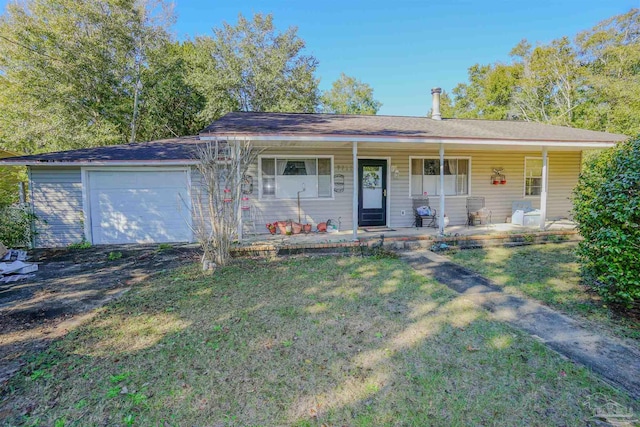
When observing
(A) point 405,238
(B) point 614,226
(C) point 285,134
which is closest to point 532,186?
(A) point 405,238

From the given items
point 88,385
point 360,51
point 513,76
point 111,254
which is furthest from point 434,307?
point 513,76

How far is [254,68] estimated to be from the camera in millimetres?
18000

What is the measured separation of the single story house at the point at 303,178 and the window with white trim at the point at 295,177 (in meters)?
0.03

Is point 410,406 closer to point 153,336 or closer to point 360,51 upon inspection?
point 153,336

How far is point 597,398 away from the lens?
7.39 feet

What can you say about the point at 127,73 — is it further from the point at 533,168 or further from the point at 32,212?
the point at 533,168

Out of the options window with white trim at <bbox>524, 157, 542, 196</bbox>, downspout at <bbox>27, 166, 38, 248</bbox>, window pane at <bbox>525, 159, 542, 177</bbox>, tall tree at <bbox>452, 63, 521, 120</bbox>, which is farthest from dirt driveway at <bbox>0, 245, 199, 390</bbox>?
tall tree at <bbox>452, 63, 521, 120</bbox>

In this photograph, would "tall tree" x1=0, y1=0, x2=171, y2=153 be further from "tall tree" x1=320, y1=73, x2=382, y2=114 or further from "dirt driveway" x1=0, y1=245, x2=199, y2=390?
"tall tree" x1=320, y1=73, x2=382, y2=114

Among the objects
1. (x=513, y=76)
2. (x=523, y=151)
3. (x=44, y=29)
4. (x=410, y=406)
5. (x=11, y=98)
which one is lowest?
(x=410, y=406)

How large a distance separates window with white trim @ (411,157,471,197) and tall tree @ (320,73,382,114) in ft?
74.5

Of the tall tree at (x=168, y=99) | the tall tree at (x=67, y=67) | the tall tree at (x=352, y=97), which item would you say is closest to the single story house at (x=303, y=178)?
the tall tree at (x=67, y=67)

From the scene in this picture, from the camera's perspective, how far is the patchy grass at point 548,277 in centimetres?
357

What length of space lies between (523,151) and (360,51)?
16.4 meters

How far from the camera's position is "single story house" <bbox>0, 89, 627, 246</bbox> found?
7777 millimetres
